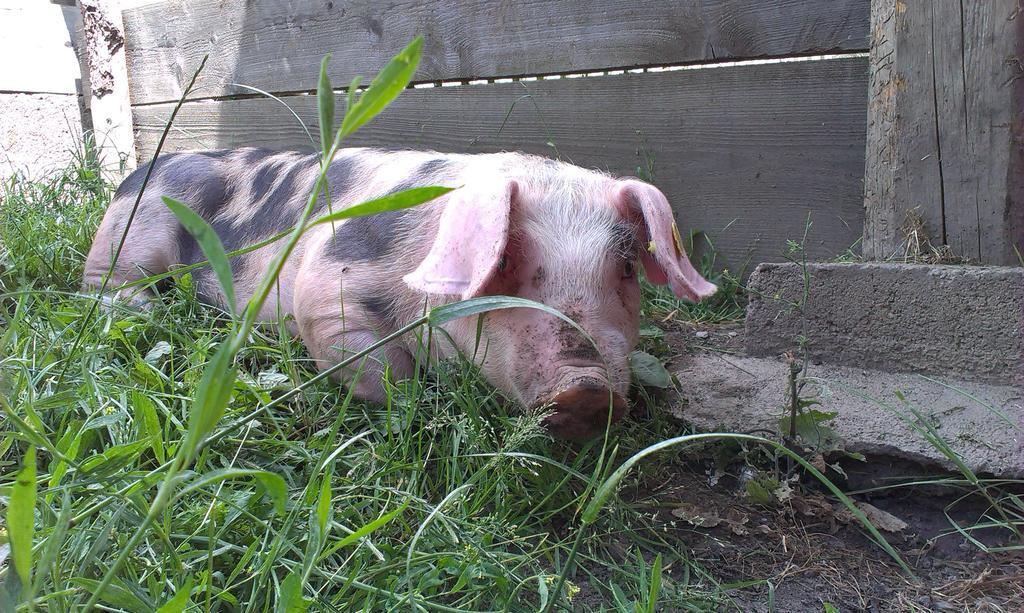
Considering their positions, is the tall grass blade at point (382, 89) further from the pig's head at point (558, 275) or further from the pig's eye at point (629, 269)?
the pig's eye at point (629, 269)

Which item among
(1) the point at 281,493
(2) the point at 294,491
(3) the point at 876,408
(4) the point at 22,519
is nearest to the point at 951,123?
(3) the point at 876,408

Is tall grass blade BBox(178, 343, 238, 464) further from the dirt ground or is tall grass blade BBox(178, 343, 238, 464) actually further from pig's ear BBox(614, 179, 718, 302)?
pig's ear BBox(614, 179, 718, 302)

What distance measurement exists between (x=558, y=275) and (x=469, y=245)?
0.27 meters

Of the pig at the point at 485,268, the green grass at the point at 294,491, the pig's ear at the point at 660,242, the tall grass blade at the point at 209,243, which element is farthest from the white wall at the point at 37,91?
the tall grass blade at the point at 209,243

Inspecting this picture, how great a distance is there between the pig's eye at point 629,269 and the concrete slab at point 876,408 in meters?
0.43

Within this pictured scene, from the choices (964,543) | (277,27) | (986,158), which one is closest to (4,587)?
(964,543)

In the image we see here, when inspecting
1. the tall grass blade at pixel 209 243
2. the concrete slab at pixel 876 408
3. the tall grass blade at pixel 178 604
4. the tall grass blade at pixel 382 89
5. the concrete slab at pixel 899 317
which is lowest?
the concrete slab at pixel 876 408

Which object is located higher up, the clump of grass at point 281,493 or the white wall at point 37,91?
the white wall at point 37,91

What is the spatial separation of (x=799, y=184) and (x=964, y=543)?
1.85 metres

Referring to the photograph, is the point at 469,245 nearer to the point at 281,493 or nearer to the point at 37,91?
the point at 281,493

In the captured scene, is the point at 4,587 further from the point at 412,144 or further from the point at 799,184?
the point at 412,144

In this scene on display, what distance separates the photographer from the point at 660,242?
7.31 feet

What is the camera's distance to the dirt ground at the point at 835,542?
168 centimetres

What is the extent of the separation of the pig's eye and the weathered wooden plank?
4.80 feet
